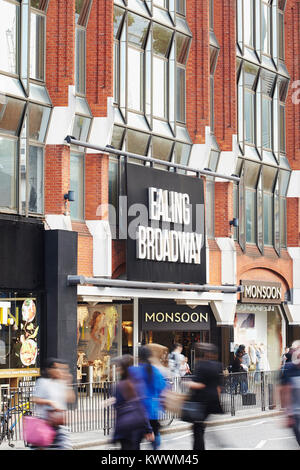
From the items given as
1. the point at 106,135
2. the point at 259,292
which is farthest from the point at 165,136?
the point at 259,292

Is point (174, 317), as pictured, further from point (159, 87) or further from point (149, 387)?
point (149, 387)

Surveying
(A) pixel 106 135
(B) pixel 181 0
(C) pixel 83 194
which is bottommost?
(C) pixel 83 194

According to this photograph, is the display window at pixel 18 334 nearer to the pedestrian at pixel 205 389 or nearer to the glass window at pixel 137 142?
the glass window at pixel 137 142

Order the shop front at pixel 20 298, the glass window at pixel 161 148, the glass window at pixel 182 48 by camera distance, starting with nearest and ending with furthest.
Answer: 1. the shop front at pixel 20 298
2. the glass window at pixel 161 148
3. the glass window at pixel 182 48

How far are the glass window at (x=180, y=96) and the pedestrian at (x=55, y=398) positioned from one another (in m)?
23.2

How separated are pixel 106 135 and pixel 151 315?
23.8 ft

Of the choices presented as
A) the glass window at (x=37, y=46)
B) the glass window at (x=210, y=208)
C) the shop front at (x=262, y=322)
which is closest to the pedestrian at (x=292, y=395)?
the glass window at (x=37, y=46)

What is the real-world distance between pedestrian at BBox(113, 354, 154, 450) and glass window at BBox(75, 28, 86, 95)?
18.6 m

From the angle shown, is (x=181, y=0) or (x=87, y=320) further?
(x=181, y=0)

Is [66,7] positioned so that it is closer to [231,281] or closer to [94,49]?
[94,49]

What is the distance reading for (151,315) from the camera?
34.2 metres

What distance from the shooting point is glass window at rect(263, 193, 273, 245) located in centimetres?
4100

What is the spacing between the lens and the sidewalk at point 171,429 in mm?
20438

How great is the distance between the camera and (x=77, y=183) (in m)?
30.6
